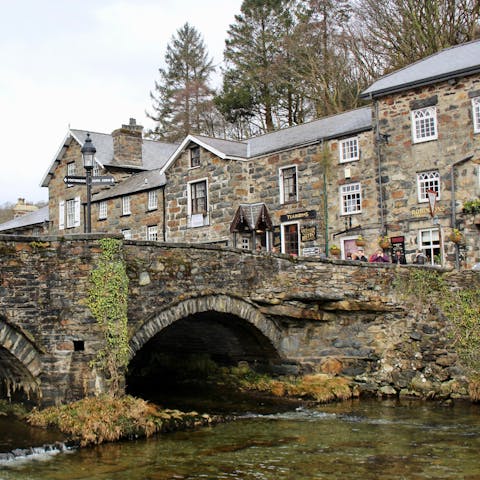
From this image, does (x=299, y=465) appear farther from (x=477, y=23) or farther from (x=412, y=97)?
(x=477, y=23)

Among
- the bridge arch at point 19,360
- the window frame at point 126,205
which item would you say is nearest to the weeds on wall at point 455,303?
the bridge arch at point 19,360

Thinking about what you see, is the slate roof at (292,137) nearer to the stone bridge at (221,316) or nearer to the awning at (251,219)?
the awning at (251,219)

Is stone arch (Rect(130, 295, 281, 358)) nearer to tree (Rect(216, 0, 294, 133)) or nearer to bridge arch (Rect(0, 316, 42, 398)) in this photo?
bridge arch (Rect(0, 316, 42, 398))

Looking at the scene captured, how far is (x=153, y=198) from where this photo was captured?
106ft

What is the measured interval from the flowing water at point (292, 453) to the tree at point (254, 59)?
28.0 m

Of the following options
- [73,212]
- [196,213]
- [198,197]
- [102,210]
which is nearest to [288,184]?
[198,197]

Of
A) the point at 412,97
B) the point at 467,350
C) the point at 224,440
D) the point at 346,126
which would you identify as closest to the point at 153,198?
the point at 346,126

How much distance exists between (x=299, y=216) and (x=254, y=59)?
17347 millimetres

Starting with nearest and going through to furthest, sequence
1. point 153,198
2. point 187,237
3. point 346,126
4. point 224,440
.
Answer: point 224,440, point 346,126, point 187,237, point 153,198

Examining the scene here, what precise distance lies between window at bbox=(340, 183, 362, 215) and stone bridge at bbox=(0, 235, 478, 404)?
21.4 feet

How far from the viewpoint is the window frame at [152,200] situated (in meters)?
32.1

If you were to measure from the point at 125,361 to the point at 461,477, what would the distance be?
272 inches

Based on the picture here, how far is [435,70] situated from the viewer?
23594mm

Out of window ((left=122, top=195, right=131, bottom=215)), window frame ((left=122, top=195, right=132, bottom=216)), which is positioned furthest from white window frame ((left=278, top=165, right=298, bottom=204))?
window ((left=122, top=195, right=131, bottom=215))
